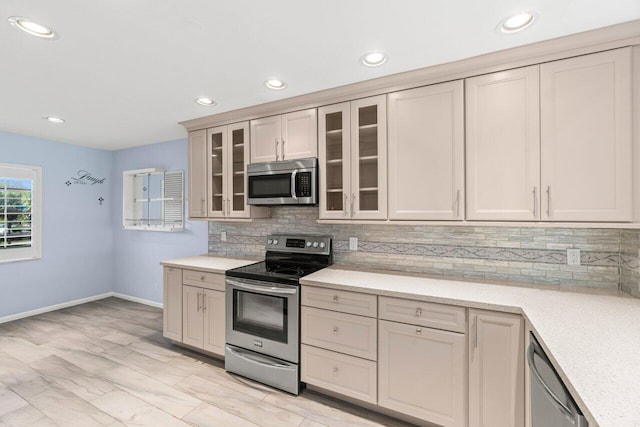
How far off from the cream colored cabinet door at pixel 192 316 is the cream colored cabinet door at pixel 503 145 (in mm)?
2597

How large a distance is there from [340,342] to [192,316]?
64.9 inches

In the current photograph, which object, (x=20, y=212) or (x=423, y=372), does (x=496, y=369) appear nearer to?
(x=423, y=372)

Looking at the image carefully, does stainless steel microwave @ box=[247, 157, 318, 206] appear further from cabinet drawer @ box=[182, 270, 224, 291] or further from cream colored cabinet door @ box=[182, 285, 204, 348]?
cream colored cabinet door @ box=[182, 285, 204, 348]

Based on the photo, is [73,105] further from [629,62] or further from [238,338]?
[629,62]

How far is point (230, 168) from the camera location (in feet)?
10.3

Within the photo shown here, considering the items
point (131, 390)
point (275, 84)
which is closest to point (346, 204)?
point (275, 84)

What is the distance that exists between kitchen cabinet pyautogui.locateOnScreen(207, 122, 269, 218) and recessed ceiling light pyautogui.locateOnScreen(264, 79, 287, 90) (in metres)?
0.71

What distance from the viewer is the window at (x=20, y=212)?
383 cm

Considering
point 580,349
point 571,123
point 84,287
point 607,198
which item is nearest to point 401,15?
point 571,123

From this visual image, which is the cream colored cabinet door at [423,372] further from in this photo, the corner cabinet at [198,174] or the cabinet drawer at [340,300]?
the corner cabinet at [198,174]

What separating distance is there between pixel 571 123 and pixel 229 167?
2879 millimetres

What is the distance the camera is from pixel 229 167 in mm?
3148

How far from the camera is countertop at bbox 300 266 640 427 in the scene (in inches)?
34.4

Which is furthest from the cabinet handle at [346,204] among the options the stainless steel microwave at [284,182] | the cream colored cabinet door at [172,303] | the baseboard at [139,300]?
the baseboard at [139,300]
